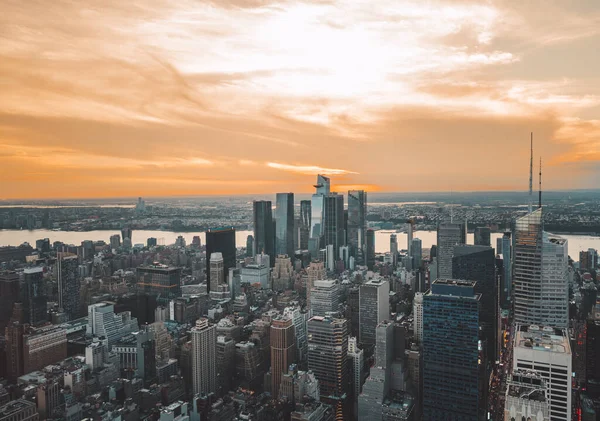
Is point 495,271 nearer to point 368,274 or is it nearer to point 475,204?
point 475,204

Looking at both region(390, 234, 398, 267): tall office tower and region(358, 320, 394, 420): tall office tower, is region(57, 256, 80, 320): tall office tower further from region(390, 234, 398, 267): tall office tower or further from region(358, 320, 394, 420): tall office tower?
region(390, 234, 398, 267): tall office tower

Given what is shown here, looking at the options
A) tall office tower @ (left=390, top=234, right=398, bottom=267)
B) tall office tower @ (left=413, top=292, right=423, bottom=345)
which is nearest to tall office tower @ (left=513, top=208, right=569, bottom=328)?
tall office tower @ (left=413, top=292, right=423, bottom=345)

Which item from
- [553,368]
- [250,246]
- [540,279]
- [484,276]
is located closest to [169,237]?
[250,246]

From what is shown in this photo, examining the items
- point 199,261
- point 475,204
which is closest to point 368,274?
point 475,204

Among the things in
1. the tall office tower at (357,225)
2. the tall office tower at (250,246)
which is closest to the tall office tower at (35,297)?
the tall office tower at (250,246)

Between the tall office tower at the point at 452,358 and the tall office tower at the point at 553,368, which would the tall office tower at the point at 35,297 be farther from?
the tall office tower at the point at 553,368
